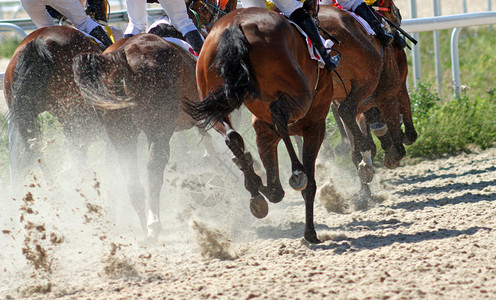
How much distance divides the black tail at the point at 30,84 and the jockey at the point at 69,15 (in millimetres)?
572

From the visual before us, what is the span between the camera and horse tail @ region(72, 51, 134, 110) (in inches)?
200

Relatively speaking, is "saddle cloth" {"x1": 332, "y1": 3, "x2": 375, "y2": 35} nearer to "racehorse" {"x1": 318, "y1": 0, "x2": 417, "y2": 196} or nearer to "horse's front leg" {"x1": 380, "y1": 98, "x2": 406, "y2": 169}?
"racehorse" {"x1": 318, "y1": 0, "x2": 417, "y2": 196}

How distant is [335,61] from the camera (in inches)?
195

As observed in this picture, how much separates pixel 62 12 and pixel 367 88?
2.85 meters

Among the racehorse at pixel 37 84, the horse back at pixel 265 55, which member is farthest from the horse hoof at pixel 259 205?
the racehorse at pixel 37 84

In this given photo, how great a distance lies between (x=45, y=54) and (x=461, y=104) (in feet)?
18.2

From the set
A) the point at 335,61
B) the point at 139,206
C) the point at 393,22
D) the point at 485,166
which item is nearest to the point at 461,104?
the point at 485,166

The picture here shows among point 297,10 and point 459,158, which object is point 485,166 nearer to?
point 459,158

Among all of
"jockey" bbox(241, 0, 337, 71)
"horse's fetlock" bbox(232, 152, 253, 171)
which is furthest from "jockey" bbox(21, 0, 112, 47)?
"horse's fetlock" bbox(232, 152, 253, 171)

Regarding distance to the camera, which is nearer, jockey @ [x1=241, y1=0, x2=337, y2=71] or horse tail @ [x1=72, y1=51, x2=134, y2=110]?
jockey @ [x1=241, y1=0, x2=337, y2=71]

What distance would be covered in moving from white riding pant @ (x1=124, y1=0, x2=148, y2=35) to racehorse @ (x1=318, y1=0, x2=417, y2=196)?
5.11 feet

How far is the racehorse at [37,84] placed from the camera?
5461 mm

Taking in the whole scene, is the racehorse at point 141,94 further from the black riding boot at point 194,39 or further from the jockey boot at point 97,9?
the jockey boot at point 97,9

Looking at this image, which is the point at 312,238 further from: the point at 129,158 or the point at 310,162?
the point at 129,158
